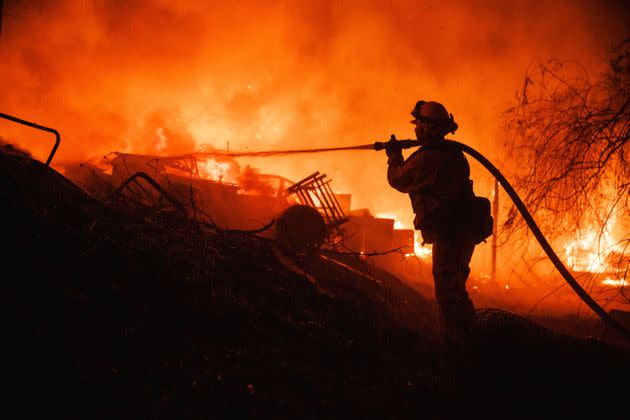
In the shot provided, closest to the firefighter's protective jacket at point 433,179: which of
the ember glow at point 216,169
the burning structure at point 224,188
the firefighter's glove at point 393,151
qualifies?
the firefighter's glove at point 393,151

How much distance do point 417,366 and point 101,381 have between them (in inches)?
96.6

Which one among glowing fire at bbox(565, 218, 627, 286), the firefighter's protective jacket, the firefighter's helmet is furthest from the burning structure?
glowing fire at bbox(565, 218, 627, 286)

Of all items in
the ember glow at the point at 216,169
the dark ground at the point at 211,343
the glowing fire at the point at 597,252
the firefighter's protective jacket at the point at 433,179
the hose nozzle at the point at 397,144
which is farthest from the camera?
the ember glow at the point at 216,169

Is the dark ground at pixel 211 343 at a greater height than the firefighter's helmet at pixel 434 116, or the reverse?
the firefighter's helmet at pixel 434 116

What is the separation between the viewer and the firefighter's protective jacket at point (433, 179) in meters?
3.71

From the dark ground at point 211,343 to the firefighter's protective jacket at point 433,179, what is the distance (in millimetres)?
1357

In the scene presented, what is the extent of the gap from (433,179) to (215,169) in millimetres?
10843

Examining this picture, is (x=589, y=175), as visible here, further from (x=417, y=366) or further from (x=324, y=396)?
(x=324, y=396)

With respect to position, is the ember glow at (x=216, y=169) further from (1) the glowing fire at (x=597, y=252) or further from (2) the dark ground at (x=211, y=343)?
(1) the glowing fire at (x=597, y=252)

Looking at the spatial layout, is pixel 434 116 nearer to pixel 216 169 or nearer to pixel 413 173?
pixel 413 173

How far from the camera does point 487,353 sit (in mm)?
3371

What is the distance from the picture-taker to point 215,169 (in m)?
13.3

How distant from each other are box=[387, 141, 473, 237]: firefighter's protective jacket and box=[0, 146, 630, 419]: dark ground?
4.45 ft

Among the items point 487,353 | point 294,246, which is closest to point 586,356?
point 487,353
